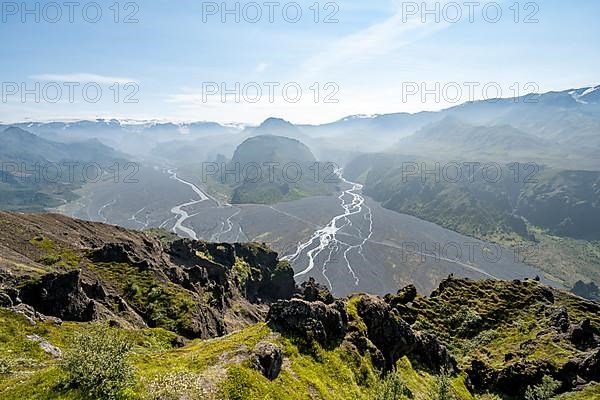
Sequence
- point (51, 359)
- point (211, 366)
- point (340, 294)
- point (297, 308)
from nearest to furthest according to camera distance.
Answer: point (211, 366)
point (51, 359)
point (297, 308)
point (340, 294)

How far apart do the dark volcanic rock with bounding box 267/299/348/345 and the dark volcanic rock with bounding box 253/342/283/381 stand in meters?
5.37

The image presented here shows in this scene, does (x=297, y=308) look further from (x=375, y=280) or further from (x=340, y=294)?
(x=375, y=280)

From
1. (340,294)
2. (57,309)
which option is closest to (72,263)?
(57,309)

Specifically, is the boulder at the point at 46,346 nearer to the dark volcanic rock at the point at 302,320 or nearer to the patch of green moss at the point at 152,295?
the dark volcanic rock at the point at 302,320

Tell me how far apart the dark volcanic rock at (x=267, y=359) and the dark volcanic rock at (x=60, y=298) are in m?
35.5

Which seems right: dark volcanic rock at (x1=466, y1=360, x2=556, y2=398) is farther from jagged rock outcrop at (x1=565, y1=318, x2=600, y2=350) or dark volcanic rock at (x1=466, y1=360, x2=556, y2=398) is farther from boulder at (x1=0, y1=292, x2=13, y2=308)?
boulder at (x1=0, y1=292, x2=13, y2=308)

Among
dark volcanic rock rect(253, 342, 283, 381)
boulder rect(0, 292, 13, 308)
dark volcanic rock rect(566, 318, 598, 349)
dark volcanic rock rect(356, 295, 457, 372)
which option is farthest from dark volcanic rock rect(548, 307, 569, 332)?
boulder rect(0, 292, 13, 308)

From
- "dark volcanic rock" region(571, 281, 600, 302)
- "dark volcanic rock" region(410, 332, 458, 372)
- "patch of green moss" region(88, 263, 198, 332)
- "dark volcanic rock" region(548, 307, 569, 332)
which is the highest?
"patch of green moss" region(88, 263, 198, 332)

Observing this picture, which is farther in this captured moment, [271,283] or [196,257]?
[271,283]

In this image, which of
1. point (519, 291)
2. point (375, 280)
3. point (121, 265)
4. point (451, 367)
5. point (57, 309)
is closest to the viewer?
point (57, 309)

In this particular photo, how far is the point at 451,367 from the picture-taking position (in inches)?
2495

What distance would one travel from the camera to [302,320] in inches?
1540

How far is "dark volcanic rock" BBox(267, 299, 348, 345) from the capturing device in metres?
38.6

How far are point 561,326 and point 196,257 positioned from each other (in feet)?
323
